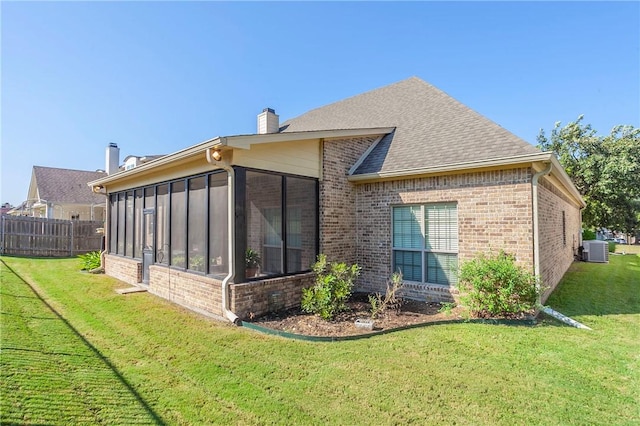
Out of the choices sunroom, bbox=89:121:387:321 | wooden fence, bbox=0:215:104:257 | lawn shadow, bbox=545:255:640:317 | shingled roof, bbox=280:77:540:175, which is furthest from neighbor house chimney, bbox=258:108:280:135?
lawn shadow, bbox=545:255:640:317

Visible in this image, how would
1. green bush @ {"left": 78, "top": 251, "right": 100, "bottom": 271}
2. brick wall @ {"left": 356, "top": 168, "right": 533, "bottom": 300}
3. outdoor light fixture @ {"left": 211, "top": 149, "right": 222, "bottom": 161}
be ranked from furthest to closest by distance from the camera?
1. green bush @ {"left": 78, "top": 251, "right": 100, "bottom": 271}
2. brick wall @ {"left": 356, "top": 168, "right": 533, "bottom": 300}
3. outdoor light fixture @ {"left": 211, "top": 149, "right": 222, "bottom": 161}

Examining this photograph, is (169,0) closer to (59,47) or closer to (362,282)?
(59,47)

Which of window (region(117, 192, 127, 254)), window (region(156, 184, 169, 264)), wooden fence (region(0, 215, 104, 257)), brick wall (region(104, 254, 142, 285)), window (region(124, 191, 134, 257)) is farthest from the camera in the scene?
wooden fence (region(0, 215, 104, 257))

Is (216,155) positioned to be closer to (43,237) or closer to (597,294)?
(597,294)

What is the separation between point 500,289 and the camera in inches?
219

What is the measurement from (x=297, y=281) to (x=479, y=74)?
10841 millimetres

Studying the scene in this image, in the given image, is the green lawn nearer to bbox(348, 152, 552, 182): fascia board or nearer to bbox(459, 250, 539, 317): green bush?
bbox(459, 250, 539, 317): green bush

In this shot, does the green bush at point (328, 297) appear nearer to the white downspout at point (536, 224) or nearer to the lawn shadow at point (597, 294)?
the white downspout at point (536, 224)

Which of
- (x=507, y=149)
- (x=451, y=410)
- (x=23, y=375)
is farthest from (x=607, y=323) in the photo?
(x=23, y=375)

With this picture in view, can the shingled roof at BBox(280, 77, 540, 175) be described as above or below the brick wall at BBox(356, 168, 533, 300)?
above

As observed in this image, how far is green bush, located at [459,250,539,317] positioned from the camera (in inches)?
217

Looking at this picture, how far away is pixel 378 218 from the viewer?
7980 millimetres

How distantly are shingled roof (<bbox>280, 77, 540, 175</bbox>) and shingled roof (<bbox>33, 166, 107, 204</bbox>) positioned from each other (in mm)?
19643

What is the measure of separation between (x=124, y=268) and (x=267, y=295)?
6.14 m
